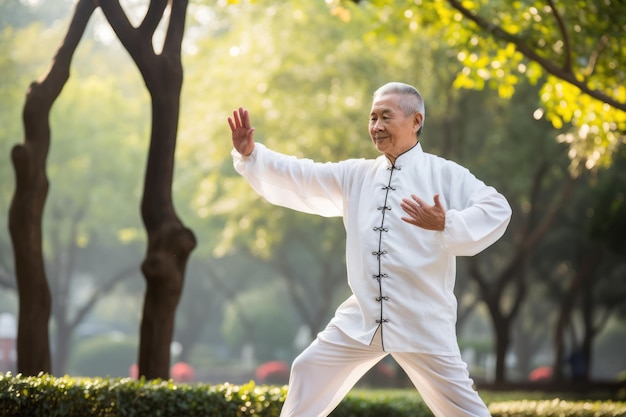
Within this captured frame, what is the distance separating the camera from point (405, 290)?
5449 mm

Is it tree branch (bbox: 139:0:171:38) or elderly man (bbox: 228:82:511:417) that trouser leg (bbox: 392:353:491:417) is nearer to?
elderly man (bbox: 228:82:511:417)

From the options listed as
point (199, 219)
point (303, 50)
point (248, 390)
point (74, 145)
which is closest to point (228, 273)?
point (199, 219)

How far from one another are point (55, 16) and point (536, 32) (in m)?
24.8

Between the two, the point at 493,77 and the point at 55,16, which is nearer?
the point at 493,77

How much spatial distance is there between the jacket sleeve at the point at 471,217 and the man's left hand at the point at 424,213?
0.06m

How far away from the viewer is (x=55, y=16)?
111ft

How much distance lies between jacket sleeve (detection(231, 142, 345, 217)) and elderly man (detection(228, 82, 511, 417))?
151 millimetres

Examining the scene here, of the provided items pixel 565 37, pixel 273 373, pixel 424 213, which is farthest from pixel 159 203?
pixel 273 373

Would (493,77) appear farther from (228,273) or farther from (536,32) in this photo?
(228,273)

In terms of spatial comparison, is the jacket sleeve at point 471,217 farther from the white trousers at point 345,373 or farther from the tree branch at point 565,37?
the tree branch at point 565,37

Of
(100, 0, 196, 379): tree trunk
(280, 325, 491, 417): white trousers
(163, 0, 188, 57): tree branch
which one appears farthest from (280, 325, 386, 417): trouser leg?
(163, 0, 188, 57): tree branch

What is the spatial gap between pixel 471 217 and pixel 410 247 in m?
0.41

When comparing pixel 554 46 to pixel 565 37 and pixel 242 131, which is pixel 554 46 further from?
pixel 242 131

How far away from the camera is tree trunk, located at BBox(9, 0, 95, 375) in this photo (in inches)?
326
